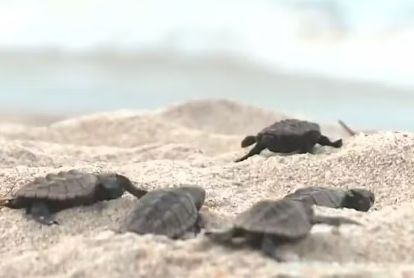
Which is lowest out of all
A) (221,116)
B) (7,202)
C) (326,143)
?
(221,116)

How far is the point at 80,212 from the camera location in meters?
3.75

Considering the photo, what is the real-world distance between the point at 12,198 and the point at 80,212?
39 centimetres

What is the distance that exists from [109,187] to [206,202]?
0.51 meters

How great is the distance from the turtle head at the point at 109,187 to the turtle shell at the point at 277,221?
0.95 metres

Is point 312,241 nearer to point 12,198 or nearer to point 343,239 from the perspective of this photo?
point 343,239

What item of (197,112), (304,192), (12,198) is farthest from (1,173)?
(197,112)

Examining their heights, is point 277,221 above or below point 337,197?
above

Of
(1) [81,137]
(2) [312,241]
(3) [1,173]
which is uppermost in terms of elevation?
(2) [312,241]

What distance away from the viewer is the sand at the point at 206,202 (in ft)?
9.32

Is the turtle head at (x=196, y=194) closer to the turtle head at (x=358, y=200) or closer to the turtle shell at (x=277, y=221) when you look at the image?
the turtle shell at (x=277, y=221)

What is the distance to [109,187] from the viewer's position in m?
3.87

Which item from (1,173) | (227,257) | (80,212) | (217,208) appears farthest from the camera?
(1,173)

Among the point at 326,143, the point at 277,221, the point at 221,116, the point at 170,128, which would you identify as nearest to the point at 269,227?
the point at 277,221

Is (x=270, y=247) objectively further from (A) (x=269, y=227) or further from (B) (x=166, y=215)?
(B) (x=166, y=215)
